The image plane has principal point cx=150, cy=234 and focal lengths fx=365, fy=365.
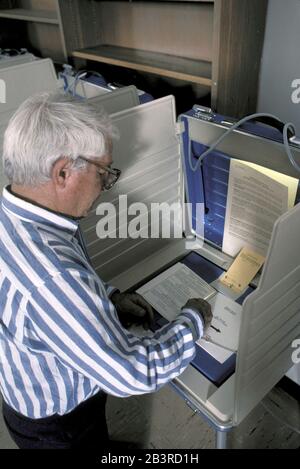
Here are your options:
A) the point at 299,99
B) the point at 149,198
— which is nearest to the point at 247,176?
the point at 149,198

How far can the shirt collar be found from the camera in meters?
0.70

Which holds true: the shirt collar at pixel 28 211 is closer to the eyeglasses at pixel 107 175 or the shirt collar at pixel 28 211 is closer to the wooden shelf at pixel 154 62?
the eyeglasses at pixel 107 175

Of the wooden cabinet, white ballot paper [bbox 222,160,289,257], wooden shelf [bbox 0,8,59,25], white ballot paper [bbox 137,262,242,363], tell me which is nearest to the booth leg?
white ballot paper [bbox 137,262,242,363]

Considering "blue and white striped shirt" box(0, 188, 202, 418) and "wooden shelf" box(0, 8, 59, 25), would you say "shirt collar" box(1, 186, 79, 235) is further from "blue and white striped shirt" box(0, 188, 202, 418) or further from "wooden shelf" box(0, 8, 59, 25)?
"wooden shelf" box(0, 8, 59, 25)

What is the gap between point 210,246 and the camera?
52.1 inches

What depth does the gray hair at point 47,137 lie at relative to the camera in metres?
0.67

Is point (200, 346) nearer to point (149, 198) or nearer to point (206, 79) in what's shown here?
point (149, 198)

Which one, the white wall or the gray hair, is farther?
the white wall

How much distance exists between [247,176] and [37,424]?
85 centimetres

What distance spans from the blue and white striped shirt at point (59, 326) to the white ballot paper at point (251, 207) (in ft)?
1.42

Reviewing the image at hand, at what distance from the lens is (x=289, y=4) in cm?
127

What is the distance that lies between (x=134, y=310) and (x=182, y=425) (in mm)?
786

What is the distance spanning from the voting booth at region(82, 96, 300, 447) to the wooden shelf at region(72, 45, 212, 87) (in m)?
0.40

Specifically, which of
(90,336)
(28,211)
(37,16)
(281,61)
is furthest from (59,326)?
(37,16)
